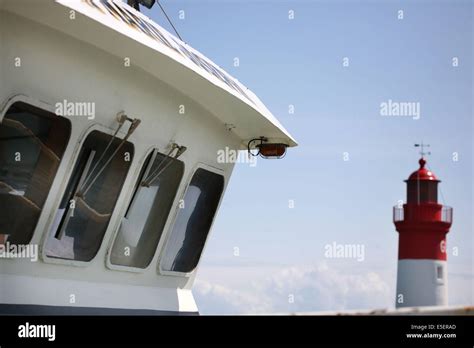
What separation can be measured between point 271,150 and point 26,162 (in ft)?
13.7

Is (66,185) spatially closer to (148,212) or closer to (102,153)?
(102,153)

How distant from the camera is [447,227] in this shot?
34.6 m

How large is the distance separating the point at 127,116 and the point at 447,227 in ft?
88.3

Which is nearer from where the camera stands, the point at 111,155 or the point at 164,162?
the point at 111,155

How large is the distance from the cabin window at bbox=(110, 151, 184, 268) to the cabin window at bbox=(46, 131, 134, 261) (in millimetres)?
380

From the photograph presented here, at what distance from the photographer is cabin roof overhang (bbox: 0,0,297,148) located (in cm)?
781

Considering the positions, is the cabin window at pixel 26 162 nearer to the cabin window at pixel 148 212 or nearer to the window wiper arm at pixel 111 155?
the window wiper arm at pixel 111 155

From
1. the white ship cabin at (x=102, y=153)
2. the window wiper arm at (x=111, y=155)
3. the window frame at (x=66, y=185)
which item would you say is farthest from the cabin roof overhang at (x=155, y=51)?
the window frame at (x=66, y=185)

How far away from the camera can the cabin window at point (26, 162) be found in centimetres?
792

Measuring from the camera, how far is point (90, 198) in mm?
8984

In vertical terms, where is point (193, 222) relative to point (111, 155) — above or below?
below

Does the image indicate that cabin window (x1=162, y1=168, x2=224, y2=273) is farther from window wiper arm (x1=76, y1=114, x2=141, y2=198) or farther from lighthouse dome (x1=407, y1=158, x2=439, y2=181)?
lighthouse dome (x1=407, y1=158, x2=439, y2=181)

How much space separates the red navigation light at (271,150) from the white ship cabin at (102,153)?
19 mm

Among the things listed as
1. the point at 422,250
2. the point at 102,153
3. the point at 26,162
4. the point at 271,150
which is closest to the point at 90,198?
the point at 102,153
